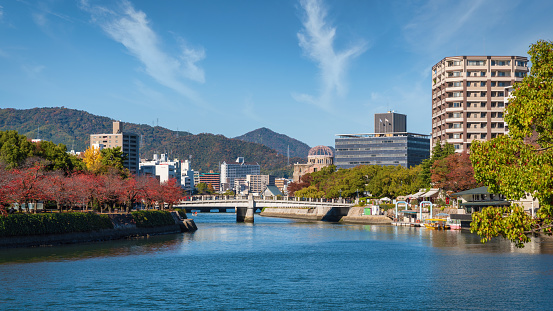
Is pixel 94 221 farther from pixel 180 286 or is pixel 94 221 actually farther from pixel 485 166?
pixel 485 166

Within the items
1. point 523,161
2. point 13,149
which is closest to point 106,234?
point 13,149

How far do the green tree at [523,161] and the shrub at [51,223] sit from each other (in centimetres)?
4539

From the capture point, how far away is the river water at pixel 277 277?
3184 centimetres

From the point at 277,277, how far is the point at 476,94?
104 m

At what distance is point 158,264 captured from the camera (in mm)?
47531

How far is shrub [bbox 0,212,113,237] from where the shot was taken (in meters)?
52.4

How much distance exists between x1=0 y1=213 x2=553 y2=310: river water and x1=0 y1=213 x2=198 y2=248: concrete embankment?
1290 millimetres

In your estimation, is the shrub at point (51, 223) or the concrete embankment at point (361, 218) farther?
the concrete embankment at point (361, 218)

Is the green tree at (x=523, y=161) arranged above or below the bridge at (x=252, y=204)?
above

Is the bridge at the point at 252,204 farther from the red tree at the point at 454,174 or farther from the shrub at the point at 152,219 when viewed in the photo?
the shrub at the point at 152,219

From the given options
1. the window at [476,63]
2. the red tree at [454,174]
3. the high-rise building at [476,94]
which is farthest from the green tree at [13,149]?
the window at [476,63]

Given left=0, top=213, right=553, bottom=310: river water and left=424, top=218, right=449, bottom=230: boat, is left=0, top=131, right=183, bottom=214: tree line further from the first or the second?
left=424, top=218, right=449, bottom=230: boat

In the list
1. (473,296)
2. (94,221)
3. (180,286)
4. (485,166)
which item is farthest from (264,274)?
(94,221)

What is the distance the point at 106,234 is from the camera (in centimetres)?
6756
